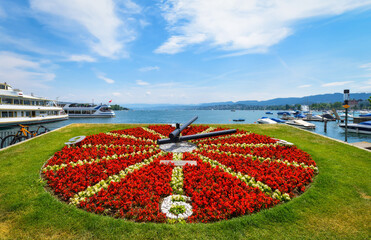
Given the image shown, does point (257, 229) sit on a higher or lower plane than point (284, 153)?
lower

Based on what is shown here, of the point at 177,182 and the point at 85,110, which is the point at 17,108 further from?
the point at 177,182

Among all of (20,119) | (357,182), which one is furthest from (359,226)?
(20,119)

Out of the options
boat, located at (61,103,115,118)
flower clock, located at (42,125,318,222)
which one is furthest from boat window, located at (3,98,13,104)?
boat, located at (61,103,115,118)

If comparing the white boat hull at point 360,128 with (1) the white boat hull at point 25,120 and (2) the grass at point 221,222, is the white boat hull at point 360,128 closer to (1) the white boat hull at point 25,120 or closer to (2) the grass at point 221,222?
(2) the grass at point 221,222

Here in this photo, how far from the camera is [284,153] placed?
9.32 metres

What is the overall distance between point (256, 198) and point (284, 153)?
203 inches

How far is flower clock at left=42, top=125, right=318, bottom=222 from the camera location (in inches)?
194

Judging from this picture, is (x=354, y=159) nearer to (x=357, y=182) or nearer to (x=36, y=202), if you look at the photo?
(x=357, y=182)

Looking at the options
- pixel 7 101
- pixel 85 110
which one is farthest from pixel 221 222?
pixel 85 110

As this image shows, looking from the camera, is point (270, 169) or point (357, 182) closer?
point (357, 182)

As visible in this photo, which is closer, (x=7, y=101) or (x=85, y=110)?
(x=7, y=101)

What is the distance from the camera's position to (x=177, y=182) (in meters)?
6.49

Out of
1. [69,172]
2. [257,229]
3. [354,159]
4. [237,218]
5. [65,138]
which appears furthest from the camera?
[65,138]

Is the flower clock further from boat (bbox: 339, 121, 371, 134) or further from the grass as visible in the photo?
boat (bbox: 339, 121, 371, 134)
